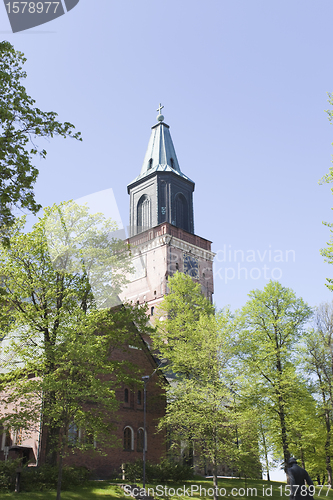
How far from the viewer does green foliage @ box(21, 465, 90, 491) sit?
71.5ft

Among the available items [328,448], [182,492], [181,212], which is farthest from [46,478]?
[181,212]

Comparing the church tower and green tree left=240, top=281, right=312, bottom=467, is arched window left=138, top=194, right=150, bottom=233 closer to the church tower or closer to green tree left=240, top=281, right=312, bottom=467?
the church tower

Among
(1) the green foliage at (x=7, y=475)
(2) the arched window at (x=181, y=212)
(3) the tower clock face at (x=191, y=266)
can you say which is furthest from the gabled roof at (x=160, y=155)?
(1) the green foliage at (x=7, y=475)

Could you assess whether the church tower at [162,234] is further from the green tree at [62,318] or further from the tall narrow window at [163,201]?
the green tree at [62,318]

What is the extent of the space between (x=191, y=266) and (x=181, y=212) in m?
6.69

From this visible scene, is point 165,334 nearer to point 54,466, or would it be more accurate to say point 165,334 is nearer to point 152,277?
point 54,466

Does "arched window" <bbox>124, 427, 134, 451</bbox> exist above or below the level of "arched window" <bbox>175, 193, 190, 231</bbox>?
below

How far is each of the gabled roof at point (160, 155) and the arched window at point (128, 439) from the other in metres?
32.2

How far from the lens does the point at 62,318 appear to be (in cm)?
2334

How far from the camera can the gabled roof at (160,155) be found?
186ft

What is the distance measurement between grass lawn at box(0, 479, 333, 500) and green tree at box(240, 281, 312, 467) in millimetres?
2515

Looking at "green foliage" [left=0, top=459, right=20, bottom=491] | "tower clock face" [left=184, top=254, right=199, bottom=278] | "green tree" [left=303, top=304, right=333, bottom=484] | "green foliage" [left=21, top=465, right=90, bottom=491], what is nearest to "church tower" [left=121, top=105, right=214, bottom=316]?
"tower clock face" [left=184, top=254, right=199, bottom=278]

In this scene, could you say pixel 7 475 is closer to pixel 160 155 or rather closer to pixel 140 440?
pixel 140 440

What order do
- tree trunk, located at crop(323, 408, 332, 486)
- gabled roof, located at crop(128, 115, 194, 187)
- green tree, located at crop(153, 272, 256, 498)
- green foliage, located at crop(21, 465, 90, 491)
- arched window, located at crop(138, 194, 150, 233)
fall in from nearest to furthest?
1. green foliage, located at crop(21, 465, 90, 491)
2. green tree, located at crop(153, 272, 256, 498)
3. tree trunk, located at crop(323, 408, 332, 486)
4. arched window, located at crop(138, 194, 150, 233)
5. gabled roof, located at crop(128, 115, 194, 187)
